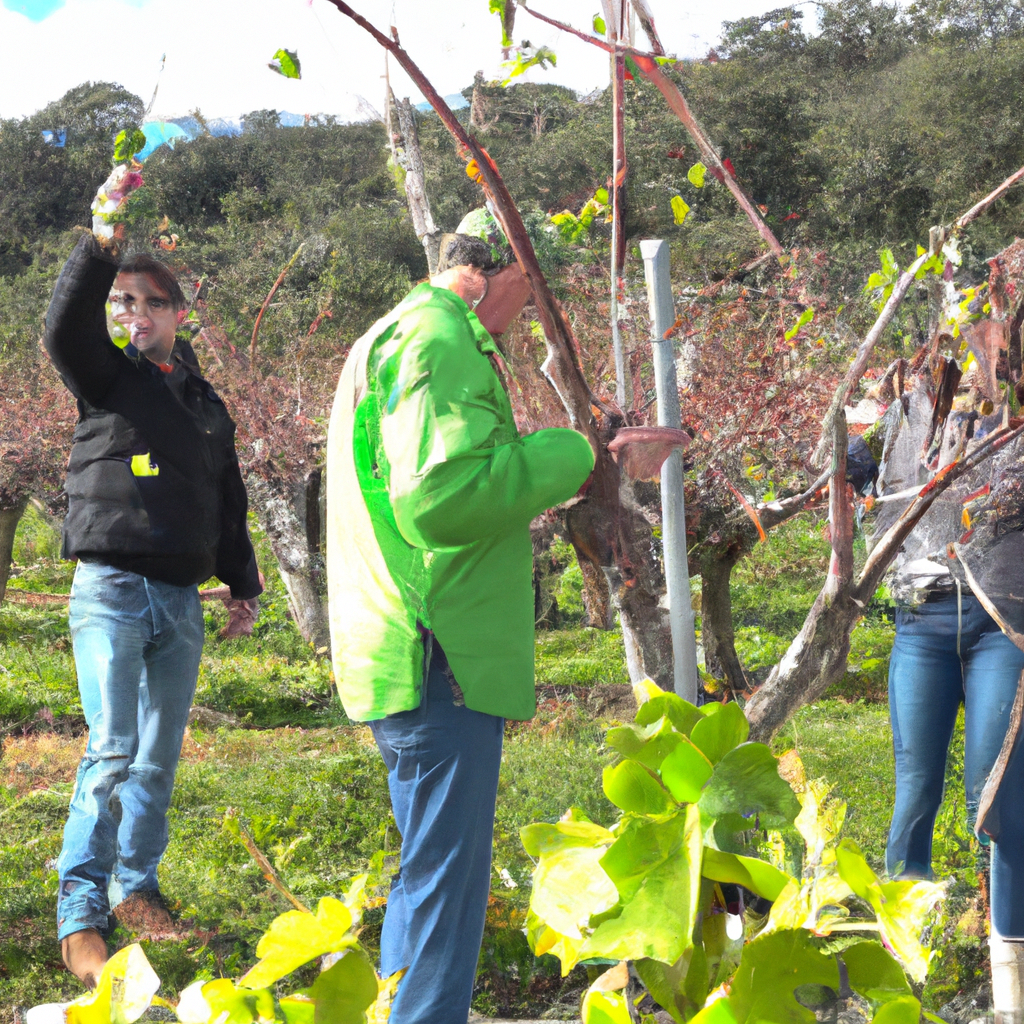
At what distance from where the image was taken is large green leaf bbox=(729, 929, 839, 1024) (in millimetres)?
471

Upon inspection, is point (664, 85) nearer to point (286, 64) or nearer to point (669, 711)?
point (286, 64)

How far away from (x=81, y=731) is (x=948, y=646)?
4.70m

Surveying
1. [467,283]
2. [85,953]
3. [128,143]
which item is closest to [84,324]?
[128,143]

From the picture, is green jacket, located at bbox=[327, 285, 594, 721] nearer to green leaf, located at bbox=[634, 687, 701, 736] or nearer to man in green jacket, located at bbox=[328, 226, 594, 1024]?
man in green jacket, located at bbox=[328, 226, 594, 1024]

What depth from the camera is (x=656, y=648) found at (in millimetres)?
1762

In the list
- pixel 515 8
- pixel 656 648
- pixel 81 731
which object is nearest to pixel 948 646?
pixel 656 648

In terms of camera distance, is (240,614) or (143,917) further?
(240,614)

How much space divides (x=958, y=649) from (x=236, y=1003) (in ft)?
5.97

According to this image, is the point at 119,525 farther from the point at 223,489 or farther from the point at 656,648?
the point at 656,648

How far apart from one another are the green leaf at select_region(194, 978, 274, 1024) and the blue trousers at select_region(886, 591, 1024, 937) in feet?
5.63

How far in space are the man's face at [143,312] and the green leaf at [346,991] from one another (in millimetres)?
2056

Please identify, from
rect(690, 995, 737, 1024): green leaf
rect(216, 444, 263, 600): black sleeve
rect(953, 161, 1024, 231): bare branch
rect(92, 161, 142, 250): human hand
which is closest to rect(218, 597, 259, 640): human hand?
rect(216, 444, 263, 600): black sleeve

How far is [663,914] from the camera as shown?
50cm

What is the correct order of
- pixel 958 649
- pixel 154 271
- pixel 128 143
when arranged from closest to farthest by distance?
1. pixel 128 143
2. pixel 958 649
3. pixel 154 271
